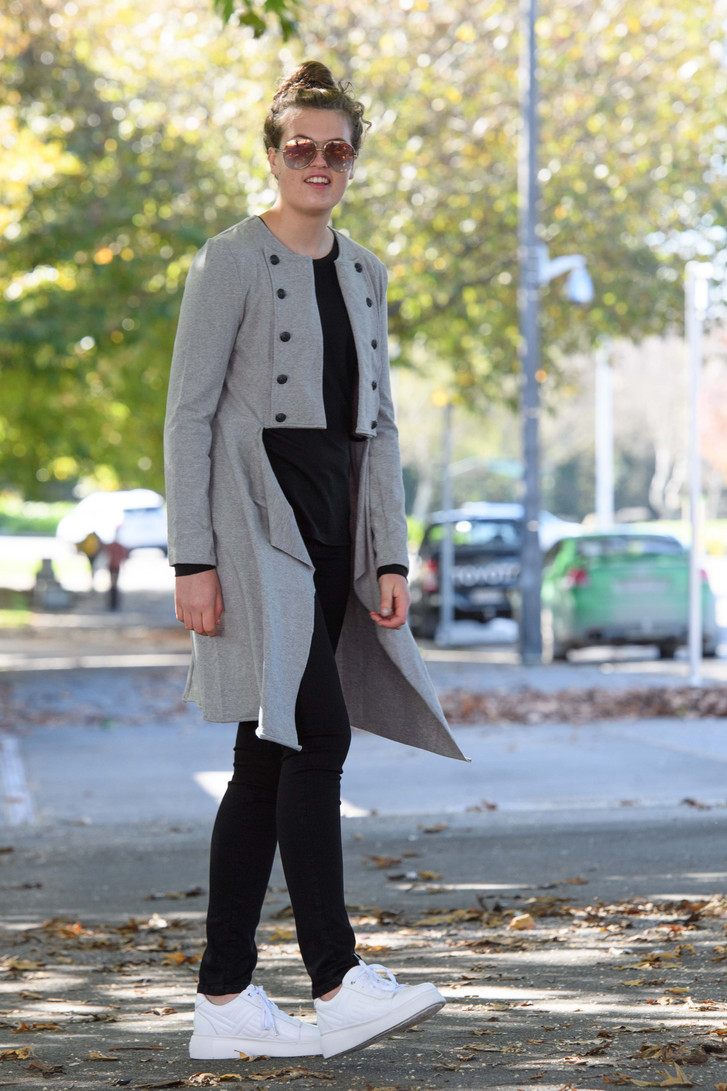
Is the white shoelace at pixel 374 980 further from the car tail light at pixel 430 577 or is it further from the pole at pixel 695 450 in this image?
the car tail light at pixel 430 577

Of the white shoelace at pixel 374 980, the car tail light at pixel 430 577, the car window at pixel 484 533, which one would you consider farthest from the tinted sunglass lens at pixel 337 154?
the car window at pixel 484 533

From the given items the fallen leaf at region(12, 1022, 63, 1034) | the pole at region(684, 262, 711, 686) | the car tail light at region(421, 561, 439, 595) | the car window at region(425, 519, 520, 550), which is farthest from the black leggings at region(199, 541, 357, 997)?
the car window at region(425, 519, 520, 550)

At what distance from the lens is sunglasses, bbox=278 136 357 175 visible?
3.46 meters

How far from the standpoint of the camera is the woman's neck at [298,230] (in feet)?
11.4

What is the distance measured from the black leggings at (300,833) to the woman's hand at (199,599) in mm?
221

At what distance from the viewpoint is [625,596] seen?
1677cm

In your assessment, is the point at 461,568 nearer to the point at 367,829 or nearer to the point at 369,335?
the point at 367,829

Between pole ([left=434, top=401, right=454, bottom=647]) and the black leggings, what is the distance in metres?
14.0

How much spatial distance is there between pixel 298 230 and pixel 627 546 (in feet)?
46.0

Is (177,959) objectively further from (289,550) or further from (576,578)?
(576,578)

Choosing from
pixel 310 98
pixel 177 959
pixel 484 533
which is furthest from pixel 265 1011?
pixel 484 533

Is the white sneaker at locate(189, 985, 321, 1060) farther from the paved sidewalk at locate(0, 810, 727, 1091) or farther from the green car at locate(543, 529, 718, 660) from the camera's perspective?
the green car at locate(543, 529, 718, 660)

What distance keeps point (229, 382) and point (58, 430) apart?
23.1 m

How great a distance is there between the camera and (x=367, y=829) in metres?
6.73
